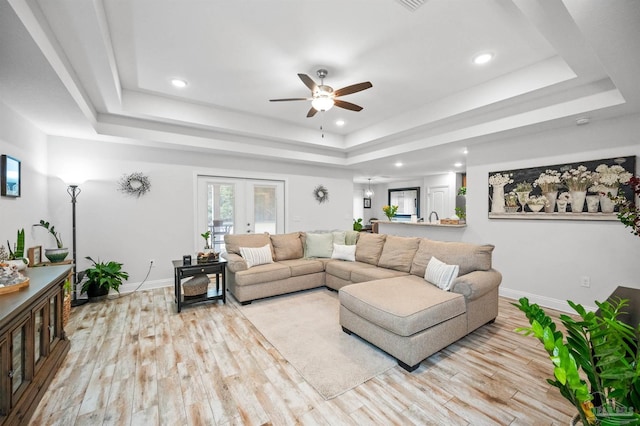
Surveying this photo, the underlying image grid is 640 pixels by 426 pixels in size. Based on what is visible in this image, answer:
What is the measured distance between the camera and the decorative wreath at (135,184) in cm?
436

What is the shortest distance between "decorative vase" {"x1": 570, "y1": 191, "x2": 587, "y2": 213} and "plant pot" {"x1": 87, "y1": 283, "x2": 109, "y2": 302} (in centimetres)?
630

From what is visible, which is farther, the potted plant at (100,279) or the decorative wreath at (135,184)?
the decorative wreath at (135,184)

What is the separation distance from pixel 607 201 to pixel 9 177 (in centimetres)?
Result: 642

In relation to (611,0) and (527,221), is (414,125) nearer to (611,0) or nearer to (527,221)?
(527,221)

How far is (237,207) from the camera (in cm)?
540

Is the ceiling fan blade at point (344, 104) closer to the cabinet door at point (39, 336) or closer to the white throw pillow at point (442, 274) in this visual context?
the white throw pillow at point (442, 274)

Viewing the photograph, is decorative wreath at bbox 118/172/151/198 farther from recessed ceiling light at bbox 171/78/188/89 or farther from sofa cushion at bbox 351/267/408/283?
sofa cushion at bbox 351/267/408/283

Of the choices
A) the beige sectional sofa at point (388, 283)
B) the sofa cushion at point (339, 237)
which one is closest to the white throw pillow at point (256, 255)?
the beige sectional sofa at point (388, 283)

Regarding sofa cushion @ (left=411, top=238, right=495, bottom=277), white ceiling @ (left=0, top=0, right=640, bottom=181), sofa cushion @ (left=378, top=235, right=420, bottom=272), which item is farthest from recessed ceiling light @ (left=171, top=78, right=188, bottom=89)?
sofa cushion @ (left=411, top=238, right=495, bottom=277)

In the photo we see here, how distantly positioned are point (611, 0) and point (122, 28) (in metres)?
3.42

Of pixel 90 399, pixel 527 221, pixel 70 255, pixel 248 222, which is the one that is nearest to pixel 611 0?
pixel 527 221

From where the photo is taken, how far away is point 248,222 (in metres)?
5.53

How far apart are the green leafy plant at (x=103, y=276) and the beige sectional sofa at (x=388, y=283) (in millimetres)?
1515

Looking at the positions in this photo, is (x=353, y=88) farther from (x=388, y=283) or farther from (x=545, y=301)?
(x=545, y=301)
